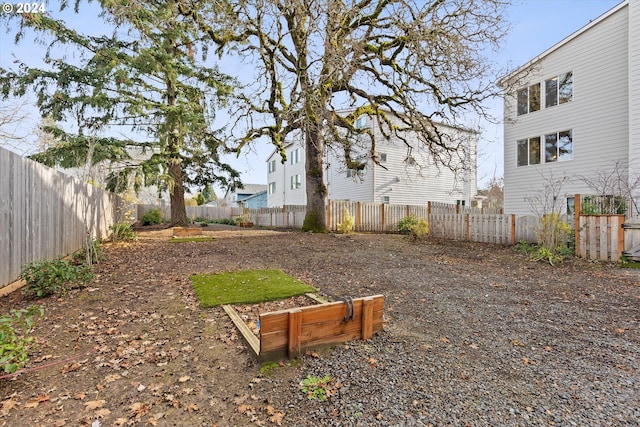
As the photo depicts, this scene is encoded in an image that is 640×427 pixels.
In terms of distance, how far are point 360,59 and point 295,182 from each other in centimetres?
1861

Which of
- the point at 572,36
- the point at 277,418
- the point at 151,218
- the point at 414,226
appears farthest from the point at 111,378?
the point at 151,218

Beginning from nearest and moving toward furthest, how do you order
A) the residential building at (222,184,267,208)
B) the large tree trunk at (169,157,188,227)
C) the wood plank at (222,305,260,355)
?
the wood plank at (222,305,260,355) → the large tree trunk at (169,157,188,227) → the residential building at (222,184,267,208)

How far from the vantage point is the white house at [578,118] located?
380 inches

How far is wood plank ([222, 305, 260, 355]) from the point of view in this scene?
9.18ft

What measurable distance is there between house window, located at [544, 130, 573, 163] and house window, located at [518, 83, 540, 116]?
1.40m

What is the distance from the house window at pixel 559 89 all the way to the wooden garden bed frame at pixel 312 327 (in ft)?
42.7

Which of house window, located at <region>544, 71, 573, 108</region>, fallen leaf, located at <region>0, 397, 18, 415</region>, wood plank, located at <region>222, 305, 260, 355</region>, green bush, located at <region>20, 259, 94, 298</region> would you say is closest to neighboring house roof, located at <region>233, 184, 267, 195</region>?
house window, located at <region>544, 71, 573, 108</region>

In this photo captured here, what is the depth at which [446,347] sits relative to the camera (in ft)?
9.84

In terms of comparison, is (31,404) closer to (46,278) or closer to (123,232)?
(46,278)

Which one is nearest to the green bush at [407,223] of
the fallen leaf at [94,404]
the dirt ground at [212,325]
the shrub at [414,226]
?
the shrub at [414,226]

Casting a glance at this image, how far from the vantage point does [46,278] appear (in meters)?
4.17

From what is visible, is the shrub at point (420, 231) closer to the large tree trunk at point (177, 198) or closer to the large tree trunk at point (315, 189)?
the large tree trunk at point (315, 189)

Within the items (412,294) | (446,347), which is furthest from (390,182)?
(446,347)

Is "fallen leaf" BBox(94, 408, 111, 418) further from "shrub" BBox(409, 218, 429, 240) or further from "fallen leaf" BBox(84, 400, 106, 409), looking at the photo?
"shrub" BBox(409, 218, 429, 240)
